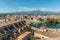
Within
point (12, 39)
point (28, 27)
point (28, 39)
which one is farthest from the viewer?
point (28, 27)

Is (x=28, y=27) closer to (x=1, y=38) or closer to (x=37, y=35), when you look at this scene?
(x=37, y=35)

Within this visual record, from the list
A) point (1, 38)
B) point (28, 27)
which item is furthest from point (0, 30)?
point (28, 27)

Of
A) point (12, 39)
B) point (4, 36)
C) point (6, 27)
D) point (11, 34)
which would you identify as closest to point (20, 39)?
point (12, 39)

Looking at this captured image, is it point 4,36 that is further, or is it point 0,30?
Answer: point 0,30

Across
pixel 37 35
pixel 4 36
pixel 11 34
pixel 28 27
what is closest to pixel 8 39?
pixel 4 36

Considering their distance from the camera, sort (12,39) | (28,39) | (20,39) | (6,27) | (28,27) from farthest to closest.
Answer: (28,27) → (6,27) → (28,39) → (12,39) → (20,39)

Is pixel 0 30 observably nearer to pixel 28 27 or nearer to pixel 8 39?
pixel 8 39

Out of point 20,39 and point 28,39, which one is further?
point 28,39

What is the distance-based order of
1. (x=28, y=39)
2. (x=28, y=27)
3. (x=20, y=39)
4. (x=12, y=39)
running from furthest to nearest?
(x=28, y=27) → (x=28, y=39) → (x=12, y=39) → (x=20, y=39)

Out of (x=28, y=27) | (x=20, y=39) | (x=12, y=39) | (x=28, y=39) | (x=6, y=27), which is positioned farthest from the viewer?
(x=28, y=27)
